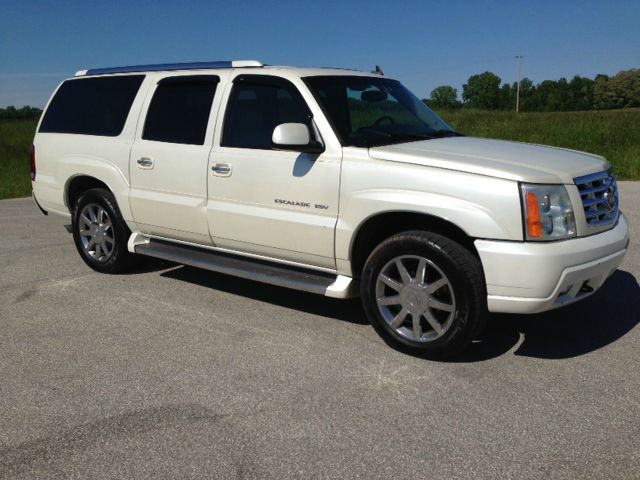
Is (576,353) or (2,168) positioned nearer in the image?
(576,353)

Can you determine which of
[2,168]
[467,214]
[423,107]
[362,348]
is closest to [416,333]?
[362,348]

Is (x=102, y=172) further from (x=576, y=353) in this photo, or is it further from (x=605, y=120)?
(x=605, y=120)

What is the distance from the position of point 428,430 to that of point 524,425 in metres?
0.50

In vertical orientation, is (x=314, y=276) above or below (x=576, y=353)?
above

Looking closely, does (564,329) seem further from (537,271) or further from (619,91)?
(619,91)

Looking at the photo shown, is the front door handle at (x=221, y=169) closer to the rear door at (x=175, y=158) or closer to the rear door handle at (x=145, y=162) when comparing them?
the rear door at (x=175, y=158)

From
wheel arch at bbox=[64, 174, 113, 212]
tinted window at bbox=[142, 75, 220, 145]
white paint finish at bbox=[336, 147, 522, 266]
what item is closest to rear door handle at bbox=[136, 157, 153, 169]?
tinted window at bbox=[142, 75, 220, 145]

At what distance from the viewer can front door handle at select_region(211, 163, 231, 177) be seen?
5071mm

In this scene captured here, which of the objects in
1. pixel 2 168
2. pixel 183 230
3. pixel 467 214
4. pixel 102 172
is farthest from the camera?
pixel 2 168

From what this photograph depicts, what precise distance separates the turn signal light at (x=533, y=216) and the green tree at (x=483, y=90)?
12690 centimetres

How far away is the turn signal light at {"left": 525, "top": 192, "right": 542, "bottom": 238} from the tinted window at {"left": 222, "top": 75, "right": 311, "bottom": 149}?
1.77 m

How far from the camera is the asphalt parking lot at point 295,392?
10.0ft

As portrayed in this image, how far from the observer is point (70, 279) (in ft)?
20.7

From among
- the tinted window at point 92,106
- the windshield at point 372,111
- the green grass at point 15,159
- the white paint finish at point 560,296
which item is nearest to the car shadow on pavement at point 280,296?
the white paint finish at point 560,296
